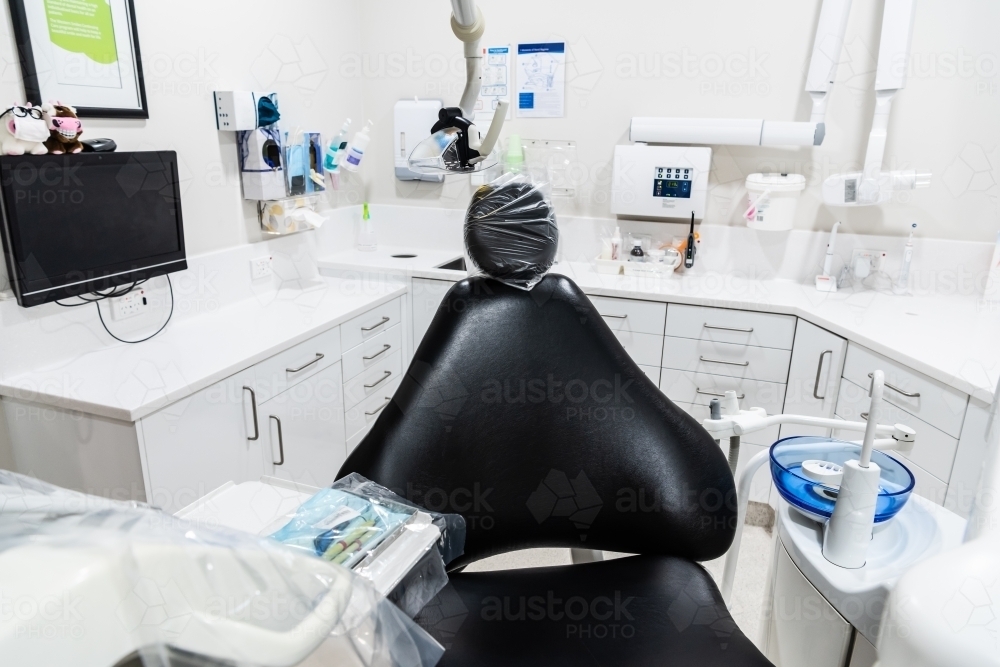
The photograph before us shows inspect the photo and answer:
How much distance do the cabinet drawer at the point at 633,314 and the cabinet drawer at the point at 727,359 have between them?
8cm

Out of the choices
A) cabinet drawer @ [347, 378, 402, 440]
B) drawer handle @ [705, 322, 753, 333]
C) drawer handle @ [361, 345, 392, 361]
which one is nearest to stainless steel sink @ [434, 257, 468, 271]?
drawer handle @ [361, 345, 392, 361]

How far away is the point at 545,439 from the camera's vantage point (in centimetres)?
126

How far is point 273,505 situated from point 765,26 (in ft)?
8.29

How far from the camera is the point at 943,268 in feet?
8.08

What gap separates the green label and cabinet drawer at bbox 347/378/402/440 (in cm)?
137

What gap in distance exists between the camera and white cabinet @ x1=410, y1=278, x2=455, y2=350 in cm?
268

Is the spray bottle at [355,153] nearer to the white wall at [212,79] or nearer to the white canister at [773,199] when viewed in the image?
the white wall at [212,79]

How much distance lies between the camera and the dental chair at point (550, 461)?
1143 mm

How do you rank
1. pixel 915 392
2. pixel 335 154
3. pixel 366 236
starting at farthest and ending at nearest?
pixel 366 236 → pixel 335 154 → pixel 915 392

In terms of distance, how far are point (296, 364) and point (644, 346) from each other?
4.22 feet

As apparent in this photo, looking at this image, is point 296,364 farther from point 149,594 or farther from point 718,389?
point 149,594

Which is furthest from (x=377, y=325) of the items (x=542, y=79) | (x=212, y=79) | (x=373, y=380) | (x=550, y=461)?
(x=550, y=461)

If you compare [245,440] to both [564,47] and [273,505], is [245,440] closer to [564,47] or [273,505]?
[273,505]

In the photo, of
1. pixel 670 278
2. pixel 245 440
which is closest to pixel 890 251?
pixel 670 278
